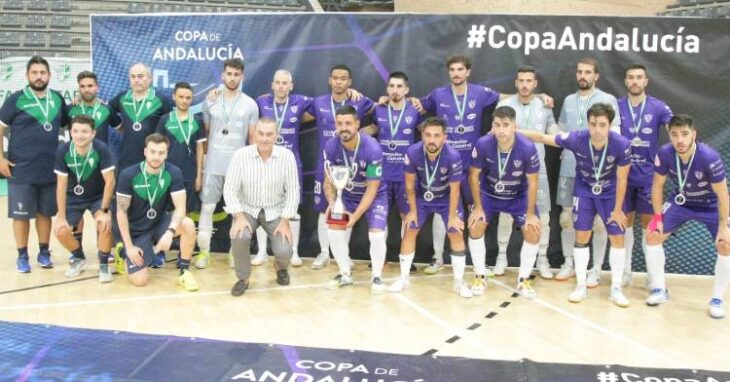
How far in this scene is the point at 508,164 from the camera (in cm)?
545

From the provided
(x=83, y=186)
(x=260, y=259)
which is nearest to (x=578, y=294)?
(x=260, y=259)

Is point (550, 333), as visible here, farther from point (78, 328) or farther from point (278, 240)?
point (78, 328)

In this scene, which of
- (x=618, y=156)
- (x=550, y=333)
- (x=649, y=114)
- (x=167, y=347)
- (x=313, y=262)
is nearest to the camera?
(x=167, y=347)

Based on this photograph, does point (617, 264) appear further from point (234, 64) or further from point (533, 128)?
point (234, 64)

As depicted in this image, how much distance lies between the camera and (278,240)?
5.53 metres

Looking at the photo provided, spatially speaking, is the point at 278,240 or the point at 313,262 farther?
the point at 313,262

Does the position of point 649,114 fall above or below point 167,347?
above

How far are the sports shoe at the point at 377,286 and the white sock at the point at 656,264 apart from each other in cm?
218

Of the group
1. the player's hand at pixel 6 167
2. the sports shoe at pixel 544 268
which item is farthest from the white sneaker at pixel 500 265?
the player's hand at pixel 6 167

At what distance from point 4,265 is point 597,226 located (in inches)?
217

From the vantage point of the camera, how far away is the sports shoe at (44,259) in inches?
243

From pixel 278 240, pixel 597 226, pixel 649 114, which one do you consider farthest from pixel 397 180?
pixel 649 114

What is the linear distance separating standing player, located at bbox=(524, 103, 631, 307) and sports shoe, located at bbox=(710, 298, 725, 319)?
1.98 feet

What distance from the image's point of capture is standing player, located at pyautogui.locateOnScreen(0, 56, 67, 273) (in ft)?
19.4
